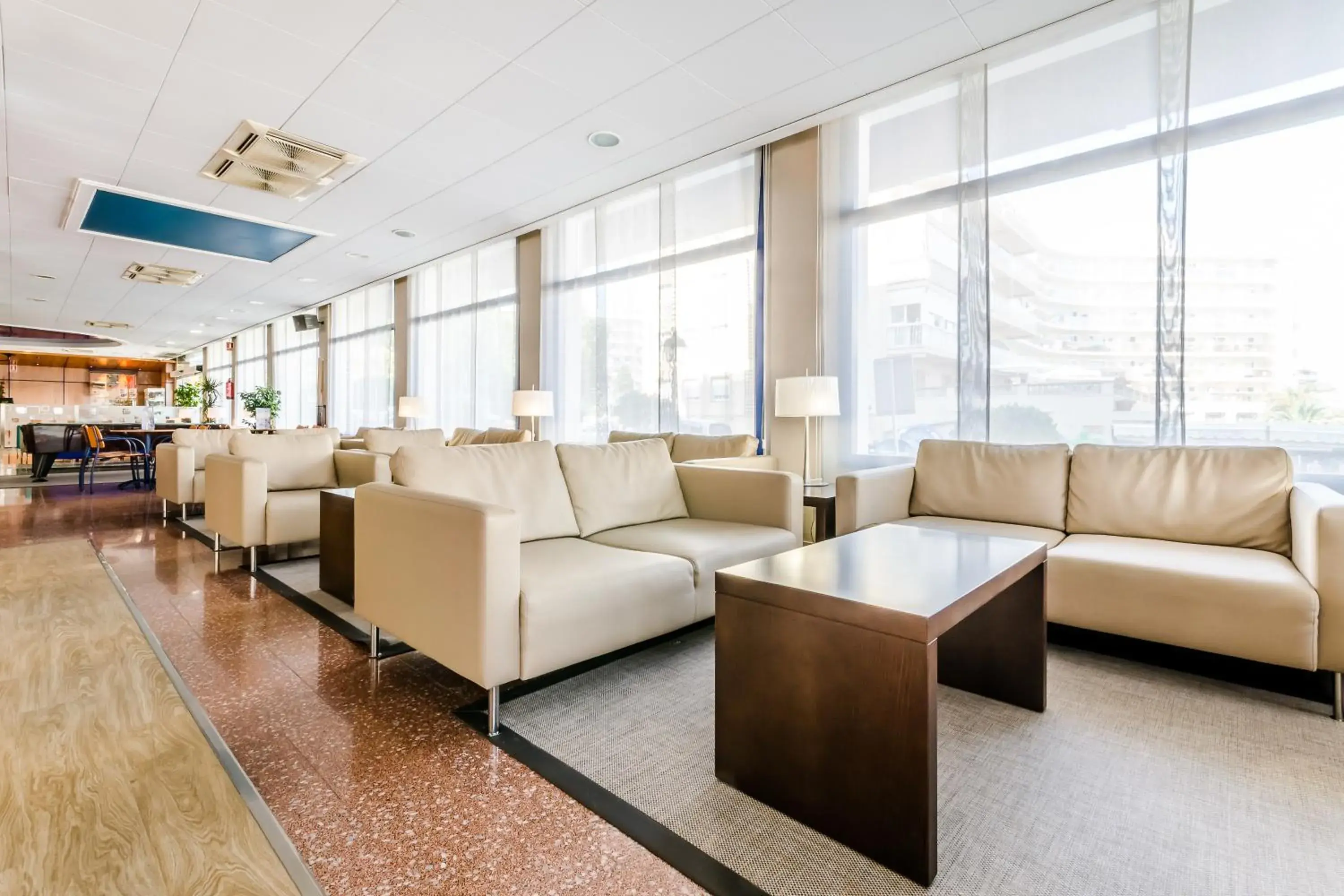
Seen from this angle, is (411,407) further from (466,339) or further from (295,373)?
(295,373)

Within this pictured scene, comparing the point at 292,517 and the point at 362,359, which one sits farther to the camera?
the point at 362,359

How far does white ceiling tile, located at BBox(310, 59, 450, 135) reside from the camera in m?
3.51

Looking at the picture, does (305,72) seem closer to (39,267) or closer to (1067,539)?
(1067,539)

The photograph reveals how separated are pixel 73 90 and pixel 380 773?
4.57 meters

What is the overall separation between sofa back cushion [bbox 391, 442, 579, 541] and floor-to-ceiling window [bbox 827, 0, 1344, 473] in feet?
7.72

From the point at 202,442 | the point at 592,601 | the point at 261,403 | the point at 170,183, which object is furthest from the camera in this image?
the point at 261,403

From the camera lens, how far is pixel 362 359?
32.1 feet

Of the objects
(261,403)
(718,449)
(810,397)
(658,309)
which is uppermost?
(658,309)

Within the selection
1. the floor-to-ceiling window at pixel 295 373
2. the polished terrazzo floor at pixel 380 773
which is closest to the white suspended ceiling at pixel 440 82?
the polished terrazzo floor at pixel 380 773

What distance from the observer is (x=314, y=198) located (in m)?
5.47

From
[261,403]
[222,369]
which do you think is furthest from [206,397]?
[222,369]

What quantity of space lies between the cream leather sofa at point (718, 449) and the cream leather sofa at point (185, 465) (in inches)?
145

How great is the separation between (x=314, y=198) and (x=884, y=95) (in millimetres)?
4835

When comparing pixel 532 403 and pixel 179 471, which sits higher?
pixel 532 403
